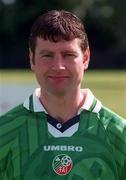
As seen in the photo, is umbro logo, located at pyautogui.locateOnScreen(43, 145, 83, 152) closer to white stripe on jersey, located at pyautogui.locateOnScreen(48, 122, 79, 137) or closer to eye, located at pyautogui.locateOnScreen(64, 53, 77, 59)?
white stripe on jersey, located at pyautogui.locateOnScreen(48, 122, 79, 137)

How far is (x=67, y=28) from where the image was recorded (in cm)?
388

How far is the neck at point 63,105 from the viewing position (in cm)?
398

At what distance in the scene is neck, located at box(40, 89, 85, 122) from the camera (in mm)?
3980

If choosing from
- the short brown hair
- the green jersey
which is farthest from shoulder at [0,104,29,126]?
the short brown hair

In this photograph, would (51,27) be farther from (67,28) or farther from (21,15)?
(21,15)

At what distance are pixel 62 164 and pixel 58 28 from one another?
0.65 meters

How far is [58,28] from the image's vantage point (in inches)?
153

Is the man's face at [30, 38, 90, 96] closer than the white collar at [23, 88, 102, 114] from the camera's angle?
Yes

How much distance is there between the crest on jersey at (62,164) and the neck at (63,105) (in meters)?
0.19

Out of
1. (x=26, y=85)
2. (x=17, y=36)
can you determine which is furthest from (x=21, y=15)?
(x=26, y=85)

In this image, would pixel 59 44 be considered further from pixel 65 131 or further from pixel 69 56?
pixel 65 131


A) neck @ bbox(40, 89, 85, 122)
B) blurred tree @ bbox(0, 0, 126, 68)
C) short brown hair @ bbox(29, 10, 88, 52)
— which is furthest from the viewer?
blurred tree @ bbox(0, 0, 126, 68)

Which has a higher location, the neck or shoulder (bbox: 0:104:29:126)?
the neck

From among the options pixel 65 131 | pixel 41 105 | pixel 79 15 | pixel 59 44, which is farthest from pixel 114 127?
pixel 79 15
